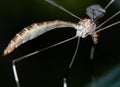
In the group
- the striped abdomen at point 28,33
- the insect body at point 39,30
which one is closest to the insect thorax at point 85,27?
the insect body at point 39,30

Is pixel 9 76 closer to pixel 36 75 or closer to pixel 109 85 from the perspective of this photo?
pixel 36 75

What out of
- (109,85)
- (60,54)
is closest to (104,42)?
(60,54)

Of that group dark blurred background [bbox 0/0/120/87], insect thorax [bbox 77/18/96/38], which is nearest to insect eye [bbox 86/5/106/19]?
insect thorax [bbox 77/18/96/38]

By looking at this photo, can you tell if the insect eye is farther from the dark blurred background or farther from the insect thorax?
the dark blurred background

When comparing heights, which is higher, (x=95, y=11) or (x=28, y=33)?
(x=95, y=11)

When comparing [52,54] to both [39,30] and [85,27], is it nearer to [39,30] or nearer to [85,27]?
[85,27]

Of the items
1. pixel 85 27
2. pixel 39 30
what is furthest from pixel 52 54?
pixel 39 30
